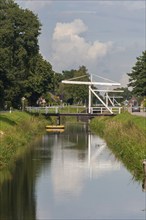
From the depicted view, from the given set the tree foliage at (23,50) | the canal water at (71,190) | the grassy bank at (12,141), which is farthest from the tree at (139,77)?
the canal water at (71,190)

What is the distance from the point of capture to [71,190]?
34.5m

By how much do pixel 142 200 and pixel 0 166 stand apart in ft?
37.6

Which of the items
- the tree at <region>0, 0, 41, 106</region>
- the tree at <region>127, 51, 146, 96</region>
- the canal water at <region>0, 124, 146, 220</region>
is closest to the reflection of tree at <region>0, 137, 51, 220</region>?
the canal water at <region>0, 124, 146, 220</region>

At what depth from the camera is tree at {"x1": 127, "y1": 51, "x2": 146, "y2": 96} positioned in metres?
110

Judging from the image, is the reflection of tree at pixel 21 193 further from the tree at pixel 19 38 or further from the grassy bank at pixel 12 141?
the tree at pixel 19 38

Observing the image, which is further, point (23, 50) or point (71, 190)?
point (23, 50)

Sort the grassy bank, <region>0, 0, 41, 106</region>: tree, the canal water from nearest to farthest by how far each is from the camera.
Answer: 1. the canal water
2. the grassy bank
3. <region>0, 0, 41, 106</region>: tree

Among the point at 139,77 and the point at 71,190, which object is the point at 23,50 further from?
the point at 71,190

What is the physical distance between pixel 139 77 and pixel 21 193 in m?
79.7

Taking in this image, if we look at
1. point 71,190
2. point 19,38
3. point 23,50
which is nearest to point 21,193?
point 71,190

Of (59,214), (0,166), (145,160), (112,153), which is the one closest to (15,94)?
(112,153)

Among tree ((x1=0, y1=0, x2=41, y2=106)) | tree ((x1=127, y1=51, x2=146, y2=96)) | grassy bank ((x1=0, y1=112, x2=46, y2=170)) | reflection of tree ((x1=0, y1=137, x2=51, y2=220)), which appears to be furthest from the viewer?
tree ((x1=127, y1=51, x2=146, y2=96))

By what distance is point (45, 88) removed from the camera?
330ft

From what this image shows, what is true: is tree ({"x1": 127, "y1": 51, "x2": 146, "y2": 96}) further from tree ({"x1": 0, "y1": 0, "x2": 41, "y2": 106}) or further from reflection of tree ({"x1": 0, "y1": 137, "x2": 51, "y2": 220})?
reflection of tree ({"x1": 0, "y1": 137, "x2": 51, "y2": 220})
